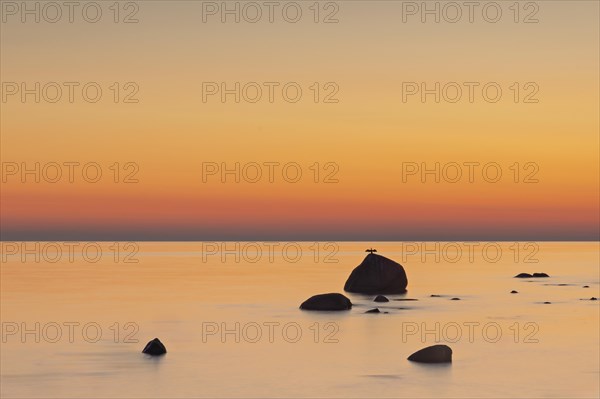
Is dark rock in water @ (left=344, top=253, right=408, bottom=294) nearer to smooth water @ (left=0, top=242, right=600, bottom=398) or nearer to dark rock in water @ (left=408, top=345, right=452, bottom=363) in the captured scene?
smooth water @ (left=0, top=242, right=600, bottom=398)

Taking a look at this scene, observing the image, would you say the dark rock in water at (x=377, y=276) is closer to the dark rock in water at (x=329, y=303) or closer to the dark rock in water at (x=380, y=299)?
the dark rock in water at (x=380, y=299)

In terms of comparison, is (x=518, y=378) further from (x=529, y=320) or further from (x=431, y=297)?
(x=431, y=297)

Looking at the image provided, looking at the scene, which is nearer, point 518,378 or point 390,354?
point 518,378

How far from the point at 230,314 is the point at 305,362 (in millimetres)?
22768

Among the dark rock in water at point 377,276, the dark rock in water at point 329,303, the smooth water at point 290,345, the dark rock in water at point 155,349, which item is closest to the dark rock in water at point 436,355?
the smooth water at point 290,345

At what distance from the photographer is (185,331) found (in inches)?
2071

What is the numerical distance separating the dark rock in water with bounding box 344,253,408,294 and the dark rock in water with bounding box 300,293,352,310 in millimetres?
6437

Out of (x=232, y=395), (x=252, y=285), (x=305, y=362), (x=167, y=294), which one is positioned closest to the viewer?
(x=232, y=395)

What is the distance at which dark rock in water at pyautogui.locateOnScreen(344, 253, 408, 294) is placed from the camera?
6825 centimetres

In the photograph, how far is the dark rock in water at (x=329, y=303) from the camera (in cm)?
5903

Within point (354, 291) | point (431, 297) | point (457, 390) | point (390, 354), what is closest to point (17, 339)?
point (390, 354)

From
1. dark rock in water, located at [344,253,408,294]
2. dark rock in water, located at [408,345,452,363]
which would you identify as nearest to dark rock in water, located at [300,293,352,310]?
dark rock in water, located at [344,253,408,294]

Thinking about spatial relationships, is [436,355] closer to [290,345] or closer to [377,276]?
[290,345]

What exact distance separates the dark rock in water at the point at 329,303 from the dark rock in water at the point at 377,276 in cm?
644
